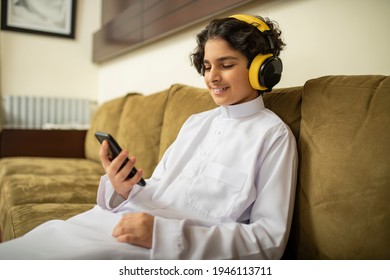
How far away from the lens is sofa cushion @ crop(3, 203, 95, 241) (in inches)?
39.7

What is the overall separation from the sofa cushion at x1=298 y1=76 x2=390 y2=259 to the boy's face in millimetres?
175

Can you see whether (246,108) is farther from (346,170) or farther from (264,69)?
(346,170)

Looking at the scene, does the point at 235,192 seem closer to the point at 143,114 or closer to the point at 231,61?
the point at 231,61

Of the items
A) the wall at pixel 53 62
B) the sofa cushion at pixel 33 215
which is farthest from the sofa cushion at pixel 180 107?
the wall at pixel 53 62

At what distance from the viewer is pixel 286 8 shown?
4.12 feet

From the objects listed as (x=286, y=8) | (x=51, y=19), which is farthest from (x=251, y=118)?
(x=51, y=19)

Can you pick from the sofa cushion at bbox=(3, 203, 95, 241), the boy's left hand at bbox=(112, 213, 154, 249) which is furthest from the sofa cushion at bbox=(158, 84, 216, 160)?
the boy's left hand at bbox=(112, 213, 154, 249)

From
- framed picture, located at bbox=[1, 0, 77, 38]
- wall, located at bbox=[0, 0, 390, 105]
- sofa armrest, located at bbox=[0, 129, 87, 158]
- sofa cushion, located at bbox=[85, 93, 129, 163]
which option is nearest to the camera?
wall, located at bbox=[0, 0, 390, 105]

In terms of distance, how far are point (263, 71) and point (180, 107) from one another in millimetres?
581

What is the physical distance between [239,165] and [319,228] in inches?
8.8

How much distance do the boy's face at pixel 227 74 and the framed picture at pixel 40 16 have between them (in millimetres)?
2772

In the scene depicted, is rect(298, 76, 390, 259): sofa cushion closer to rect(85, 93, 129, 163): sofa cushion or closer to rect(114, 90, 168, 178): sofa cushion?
rect(114, 90, 168, 178): sofa cushion

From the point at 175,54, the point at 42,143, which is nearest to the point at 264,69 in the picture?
the point at 175,54

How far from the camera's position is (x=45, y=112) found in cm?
321
